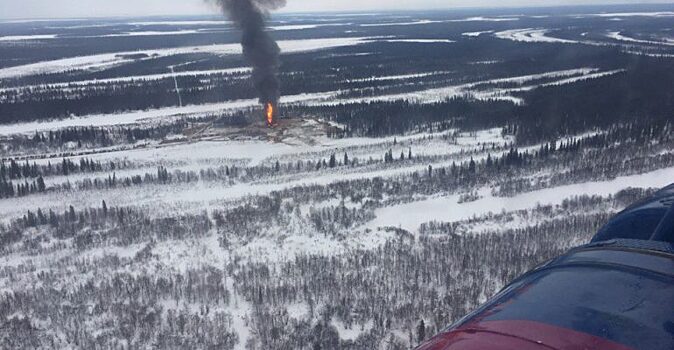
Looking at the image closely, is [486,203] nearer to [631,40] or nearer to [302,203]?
[302,203]

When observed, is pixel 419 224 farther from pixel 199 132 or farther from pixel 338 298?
pixel 199 132

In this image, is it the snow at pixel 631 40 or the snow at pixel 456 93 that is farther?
the snow at pixel 631 40

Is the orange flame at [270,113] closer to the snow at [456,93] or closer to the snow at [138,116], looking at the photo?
the snow at [138,116]

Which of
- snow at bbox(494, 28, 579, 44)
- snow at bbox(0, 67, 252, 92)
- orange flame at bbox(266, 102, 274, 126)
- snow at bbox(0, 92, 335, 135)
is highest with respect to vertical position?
snow at bbox(494, 28, 579, 44)

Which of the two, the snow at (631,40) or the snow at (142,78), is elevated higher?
the snow at (631,40)

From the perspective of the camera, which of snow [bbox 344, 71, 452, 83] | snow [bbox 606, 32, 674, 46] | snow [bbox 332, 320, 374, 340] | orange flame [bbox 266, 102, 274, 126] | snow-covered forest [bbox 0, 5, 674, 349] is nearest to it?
snow [bbox 332, 320, 374, 340]

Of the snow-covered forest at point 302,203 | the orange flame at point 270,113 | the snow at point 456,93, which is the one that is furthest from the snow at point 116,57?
the orange flame at point 270,113

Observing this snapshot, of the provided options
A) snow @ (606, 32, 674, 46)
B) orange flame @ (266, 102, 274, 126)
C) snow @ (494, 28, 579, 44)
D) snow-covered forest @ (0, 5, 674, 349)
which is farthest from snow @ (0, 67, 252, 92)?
snow @ (606, 32, 674, 46)

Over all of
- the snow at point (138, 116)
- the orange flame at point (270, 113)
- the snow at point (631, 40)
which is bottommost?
the snow at point (138, 116)

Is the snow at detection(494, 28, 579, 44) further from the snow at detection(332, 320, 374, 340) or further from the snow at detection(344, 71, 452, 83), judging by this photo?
the snow at detection(332, 320, 374, 340)
